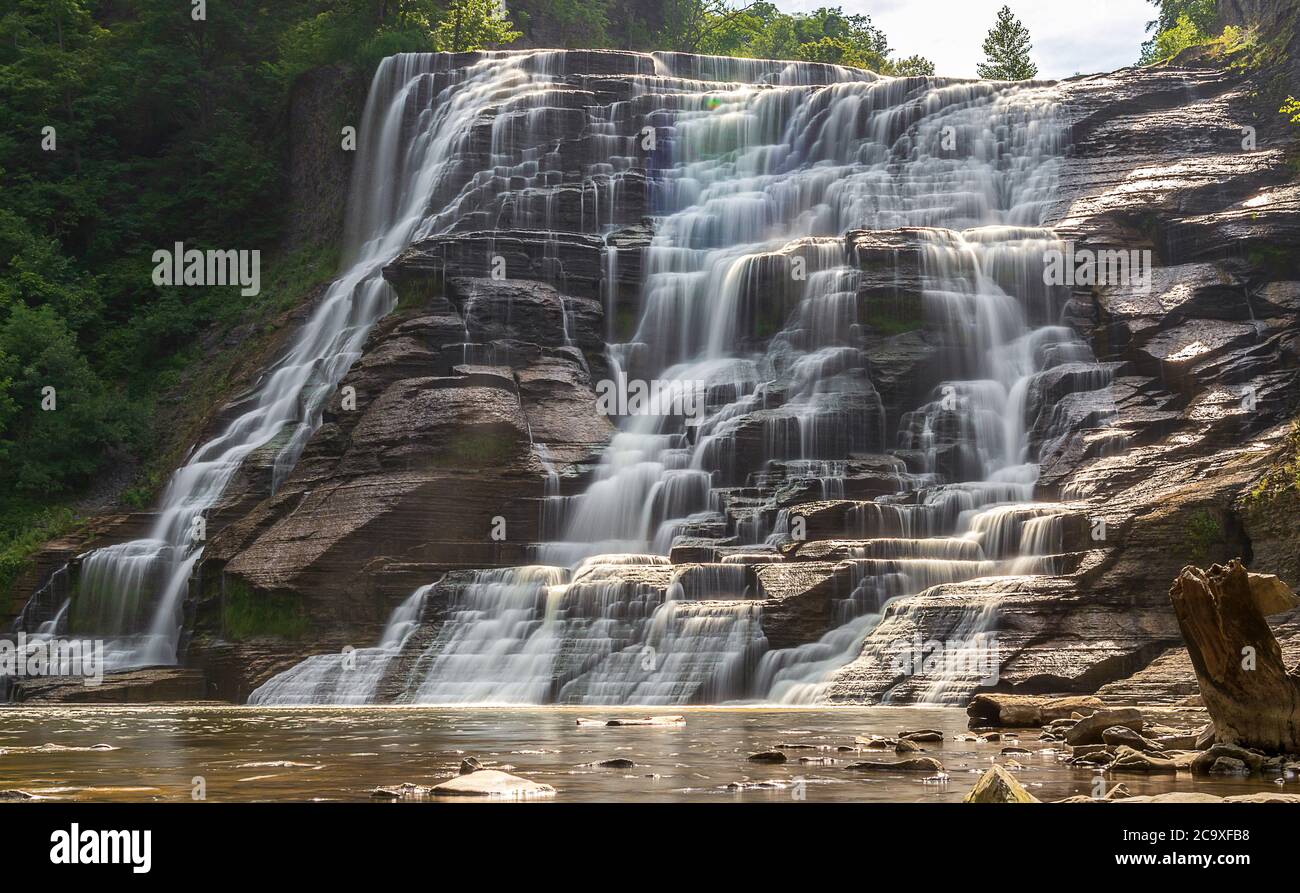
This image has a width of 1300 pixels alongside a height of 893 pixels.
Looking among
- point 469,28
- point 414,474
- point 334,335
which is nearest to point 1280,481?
point 414,474

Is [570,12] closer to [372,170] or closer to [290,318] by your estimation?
[372,170]

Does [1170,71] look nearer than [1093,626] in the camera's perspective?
No

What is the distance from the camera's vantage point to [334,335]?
3834 cm

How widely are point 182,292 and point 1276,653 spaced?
149 feet

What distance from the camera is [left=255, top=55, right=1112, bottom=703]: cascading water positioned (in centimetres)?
2255

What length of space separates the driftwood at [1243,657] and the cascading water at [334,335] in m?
24.6

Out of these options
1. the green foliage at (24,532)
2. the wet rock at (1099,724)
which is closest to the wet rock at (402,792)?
the wet rock at (1099,724)

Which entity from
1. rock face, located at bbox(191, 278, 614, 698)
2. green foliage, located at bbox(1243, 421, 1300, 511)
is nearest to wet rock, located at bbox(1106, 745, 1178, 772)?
green foliage, located at bbox(1243, 421, 1300, 511)

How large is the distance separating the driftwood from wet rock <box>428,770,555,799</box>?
491 cm

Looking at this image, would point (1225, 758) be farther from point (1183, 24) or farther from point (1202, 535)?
point (1183, 24)

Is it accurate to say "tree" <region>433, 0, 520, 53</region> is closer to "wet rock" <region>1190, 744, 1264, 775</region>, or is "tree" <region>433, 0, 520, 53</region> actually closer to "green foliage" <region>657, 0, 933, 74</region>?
"green foliage" <region>657, 0, 933, 74</region>

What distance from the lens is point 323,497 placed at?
2944 centimetres
